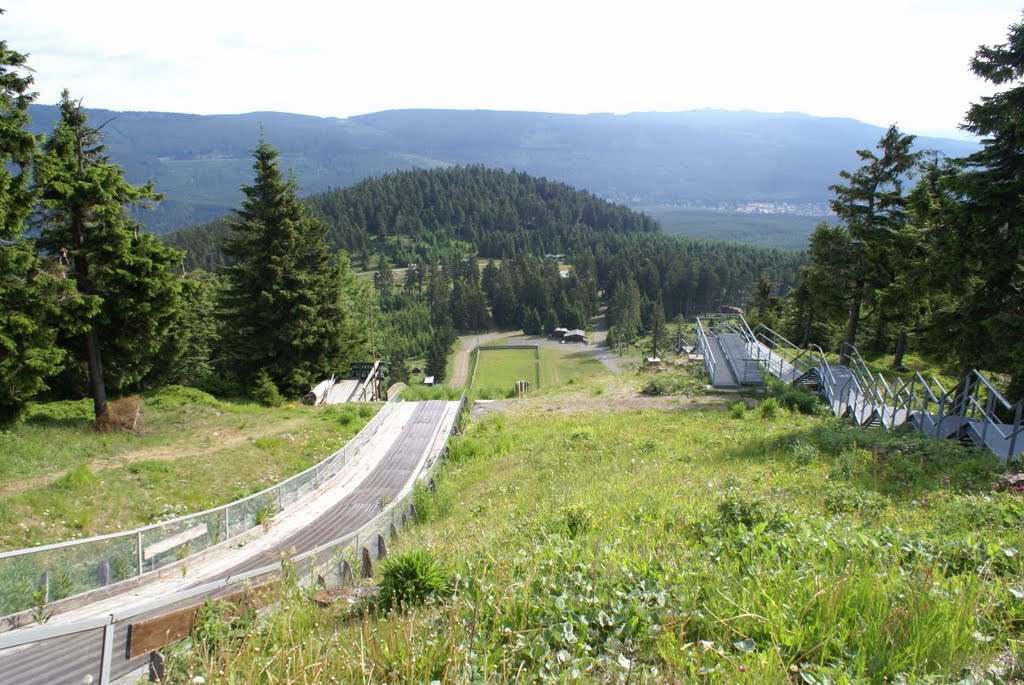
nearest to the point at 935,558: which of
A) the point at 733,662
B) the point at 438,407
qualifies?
the point at 733,662

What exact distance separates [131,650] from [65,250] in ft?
69.2

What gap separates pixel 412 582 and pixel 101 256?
21364 mm

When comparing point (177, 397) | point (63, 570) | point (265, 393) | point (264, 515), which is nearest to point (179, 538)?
point (63, 570)

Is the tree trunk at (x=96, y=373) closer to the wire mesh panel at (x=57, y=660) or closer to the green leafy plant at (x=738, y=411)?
the wire mesh panel at (x=57, y=660)

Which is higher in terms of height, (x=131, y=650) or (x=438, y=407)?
(x=131, y=650)

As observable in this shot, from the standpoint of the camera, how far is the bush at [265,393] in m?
29.6

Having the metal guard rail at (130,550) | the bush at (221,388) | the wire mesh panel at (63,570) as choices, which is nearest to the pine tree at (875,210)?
the metal guard rail at (130,550)

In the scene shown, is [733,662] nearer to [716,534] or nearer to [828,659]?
[828,659]

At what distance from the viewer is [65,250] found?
67.3ft

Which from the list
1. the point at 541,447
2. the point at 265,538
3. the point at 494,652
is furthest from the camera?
the point at 541,447

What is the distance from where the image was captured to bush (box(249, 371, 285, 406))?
97.0 ft

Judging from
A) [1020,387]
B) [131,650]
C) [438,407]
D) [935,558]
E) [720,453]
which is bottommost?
[438,407]

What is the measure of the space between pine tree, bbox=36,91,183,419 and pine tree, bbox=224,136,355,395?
27.9 ft

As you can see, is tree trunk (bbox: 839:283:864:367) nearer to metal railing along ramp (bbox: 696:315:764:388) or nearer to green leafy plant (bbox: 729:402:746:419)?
metal railing along ramp (bbox: 696:315:764:388)
